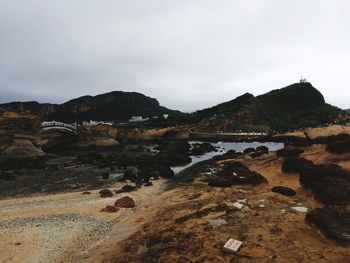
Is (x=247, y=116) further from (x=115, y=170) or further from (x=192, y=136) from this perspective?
(x=115, y=170)

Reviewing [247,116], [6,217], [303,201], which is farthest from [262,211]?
[247,116]

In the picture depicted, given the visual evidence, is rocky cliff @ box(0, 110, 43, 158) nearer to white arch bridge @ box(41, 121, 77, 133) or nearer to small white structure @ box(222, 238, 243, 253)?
white arch bridge @ box(41, 121, 77, 133)

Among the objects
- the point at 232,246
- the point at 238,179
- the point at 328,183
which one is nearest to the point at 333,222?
the point at 232,246

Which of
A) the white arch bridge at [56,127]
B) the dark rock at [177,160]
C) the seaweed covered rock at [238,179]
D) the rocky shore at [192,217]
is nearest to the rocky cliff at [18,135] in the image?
the white arch bridge at [56,127]

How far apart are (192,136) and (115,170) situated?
64944 millimetres

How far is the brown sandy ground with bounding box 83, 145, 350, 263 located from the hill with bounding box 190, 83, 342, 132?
95.8m

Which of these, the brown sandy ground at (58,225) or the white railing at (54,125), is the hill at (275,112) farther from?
the brown sandy ground at (58,225)

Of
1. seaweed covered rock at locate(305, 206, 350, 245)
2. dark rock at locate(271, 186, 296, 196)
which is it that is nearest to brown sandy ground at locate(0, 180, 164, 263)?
dark rock at locate(271, 186, 296, 196)

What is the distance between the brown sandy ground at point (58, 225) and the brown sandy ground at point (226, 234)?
128 centimetres

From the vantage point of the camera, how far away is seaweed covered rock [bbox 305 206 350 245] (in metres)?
12.9

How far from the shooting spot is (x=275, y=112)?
142125 mm

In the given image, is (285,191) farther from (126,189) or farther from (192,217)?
(126,189)

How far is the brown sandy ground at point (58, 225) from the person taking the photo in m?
15.5

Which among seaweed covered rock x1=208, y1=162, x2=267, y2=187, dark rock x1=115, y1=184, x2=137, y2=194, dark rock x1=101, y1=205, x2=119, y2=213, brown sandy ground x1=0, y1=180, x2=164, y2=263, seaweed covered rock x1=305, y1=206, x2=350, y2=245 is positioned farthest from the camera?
dark rock x1=115, y1=184, x2=137, y2=194
